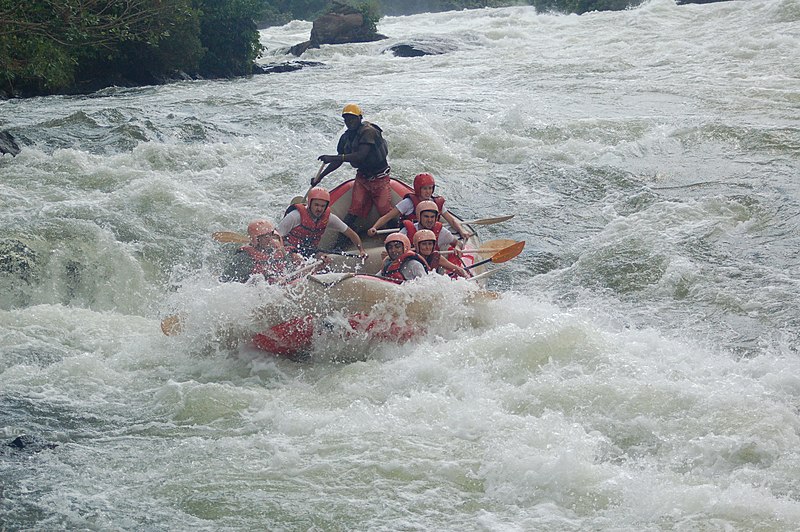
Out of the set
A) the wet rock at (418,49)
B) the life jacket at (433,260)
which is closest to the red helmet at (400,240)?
the life jacket at (433,260)

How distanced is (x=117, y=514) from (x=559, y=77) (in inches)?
655

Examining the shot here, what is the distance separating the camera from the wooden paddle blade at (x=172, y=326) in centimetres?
699

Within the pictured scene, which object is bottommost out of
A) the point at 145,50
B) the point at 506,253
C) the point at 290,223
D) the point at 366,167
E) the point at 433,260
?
the point at 506,253

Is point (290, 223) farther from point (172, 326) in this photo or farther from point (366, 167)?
point (172, 326)

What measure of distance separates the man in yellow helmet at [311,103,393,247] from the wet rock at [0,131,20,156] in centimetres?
541

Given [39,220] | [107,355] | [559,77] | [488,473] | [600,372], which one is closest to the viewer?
[488,473]

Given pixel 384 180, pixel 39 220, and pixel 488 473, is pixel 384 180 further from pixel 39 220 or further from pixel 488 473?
pixel 488 473

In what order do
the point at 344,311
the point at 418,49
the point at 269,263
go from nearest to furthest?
the point at 344,311
the point at 269,263
the point at 418,49

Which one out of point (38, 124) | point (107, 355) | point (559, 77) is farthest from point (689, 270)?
point (559, 77)

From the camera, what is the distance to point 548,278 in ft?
30.1

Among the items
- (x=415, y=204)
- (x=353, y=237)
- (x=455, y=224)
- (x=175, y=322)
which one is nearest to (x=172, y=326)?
(x=175, y=322)

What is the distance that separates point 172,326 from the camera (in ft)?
23.1

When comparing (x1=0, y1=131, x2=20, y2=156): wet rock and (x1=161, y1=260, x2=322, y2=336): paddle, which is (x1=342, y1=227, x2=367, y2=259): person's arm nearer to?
(x1=161, y1=260, x2=322, y2=336): paddle

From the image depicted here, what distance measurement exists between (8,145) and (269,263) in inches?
268
